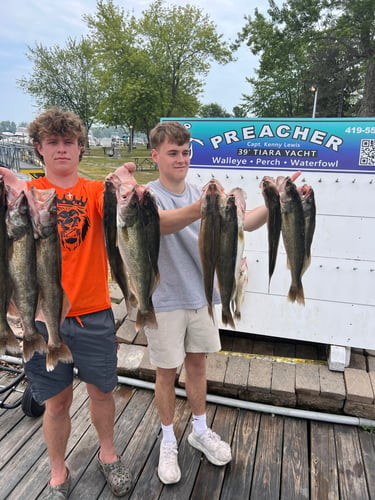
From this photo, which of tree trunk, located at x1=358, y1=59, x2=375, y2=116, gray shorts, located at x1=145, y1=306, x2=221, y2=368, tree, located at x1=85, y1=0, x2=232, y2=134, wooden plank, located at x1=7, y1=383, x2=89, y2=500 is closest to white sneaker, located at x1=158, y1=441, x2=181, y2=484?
gray shorts, located at x1=145, y1=306, x2=221, y2=368

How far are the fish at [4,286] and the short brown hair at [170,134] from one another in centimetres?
100

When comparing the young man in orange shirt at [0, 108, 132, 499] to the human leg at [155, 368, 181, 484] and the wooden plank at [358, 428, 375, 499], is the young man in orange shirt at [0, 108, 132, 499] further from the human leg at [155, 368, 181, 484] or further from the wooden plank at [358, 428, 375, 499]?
the wooden plank at [358, 428, 375, 499]

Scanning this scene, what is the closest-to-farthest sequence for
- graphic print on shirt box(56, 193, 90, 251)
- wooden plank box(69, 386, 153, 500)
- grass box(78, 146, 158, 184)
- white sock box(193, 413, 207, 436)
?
graphic print on shirt box(56, 193, 90, 251) < wooden plank box(69, 386, 153, 500) < white sock box(193, 413, 207, 436) < grass box(78, 146, 158, 184)

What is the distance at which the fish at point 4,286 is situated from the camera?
1.65 meters

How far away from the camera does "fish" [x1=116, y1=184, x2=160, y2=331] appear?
176 cm

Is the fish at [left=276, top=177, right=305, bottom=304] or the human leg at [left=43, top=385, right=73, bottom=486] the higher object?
the fish at [left=276, top=177, right=305, bottom=304]

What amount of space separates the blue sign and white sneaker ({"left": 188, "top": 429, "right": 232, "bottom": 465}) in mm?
2472

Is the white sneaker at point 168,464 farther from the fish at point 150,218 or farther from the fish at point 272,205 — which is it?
the fish at point 272,205

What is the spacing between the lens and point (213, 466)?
2701 millimetres

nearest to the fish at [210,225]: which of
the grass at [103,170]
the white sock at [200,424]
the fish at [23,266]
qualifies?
the fish at [23,266]

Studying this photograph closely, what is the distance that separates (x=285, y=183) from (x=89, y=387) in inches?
72.7

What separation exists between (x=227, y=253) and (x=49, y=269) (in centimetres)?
94

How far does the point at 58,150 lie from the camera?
202cm

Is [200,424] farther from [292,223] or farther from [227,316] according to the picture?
[292,223]
